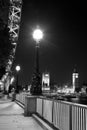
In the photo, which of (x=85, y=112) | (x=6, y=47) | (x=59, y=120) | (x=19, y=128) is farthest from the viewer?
(x=6, y=47)

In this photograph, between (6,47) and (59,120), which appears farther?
(6,47)

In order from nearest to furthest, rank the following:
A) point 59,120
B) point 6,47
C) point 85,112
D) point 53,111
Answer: point 85,112 → point 59,120 → point 53,111 → point 6,47

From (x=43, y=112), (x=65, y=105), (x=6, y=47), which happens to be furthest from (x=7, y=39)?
(x=65, y=105)

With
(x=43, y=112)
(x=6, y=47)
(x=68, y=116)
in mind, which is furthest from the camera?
(x=6, y=47)

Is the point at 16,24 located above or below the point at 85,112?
above

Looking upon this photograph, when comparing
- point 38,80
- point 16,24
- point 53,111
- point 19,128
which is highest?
point 16,24

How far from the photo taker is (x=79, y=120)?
6770 millimetres

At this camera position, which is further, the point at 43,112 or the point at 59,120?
the point at 43,112

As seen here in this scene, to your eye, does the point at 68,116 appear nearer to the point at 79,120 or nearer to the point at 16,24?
the point at 79,120

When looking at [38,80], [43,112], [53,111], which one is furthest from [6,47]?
[53,111]

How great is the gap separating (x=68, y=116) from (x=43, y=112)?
4.85 meters

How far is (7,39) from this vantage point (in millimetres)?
23594

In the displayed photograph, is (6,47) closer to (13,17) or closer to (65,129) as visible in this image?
(65,129)

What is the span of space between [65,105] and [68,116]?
48 cm
